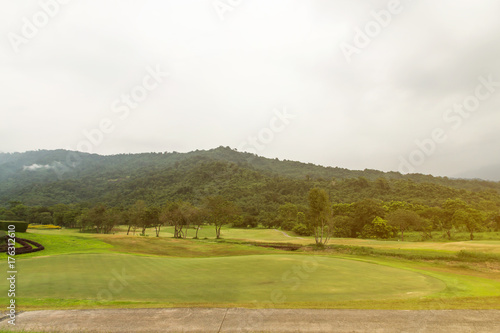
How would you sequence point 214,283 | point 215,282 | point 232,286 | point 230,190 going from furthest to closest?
point 230,190
point 215,282
point 214,283
point 232,286

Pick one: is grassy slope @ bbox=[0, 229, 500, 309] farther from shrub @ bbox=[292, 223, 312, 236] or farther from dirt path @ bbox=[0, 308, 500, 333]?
shrub @ bbox=[292, 223, 312, 236]

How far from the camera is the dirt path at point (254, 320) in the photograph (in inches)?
349

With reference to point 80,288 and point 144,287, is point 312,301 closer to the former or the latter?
point 144,287

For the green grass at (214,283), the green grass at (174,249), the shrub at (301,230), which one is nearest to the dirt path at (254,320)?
the green grass at (214,283)

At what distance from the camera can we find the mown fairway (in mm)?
13898

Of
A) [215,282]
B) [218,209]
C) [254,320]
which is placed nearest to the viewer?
[254,320]

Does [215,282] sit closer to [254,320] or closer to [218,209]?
[254,320]

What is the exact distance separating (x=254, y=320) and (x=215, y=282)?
7.88 meters

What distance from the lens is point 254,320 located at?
955cm

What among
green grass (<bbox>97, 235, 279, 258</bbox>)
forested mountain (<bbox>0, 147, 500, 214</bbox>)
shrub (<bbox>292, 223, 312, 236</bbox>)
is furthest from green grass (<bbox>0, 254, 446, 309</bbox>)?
forested mountain (<bbox>0, 147, 500, 214</bbox>)

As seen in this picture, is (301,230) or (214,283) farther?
(301,230)

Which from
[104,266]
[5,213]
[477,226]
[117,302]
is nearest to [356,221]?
[477,226]

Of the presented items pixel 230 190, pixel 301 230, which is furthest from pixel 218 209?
pixel 230 190

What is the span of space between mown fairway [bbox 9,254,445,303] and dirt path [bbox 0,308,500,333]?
2.88m
